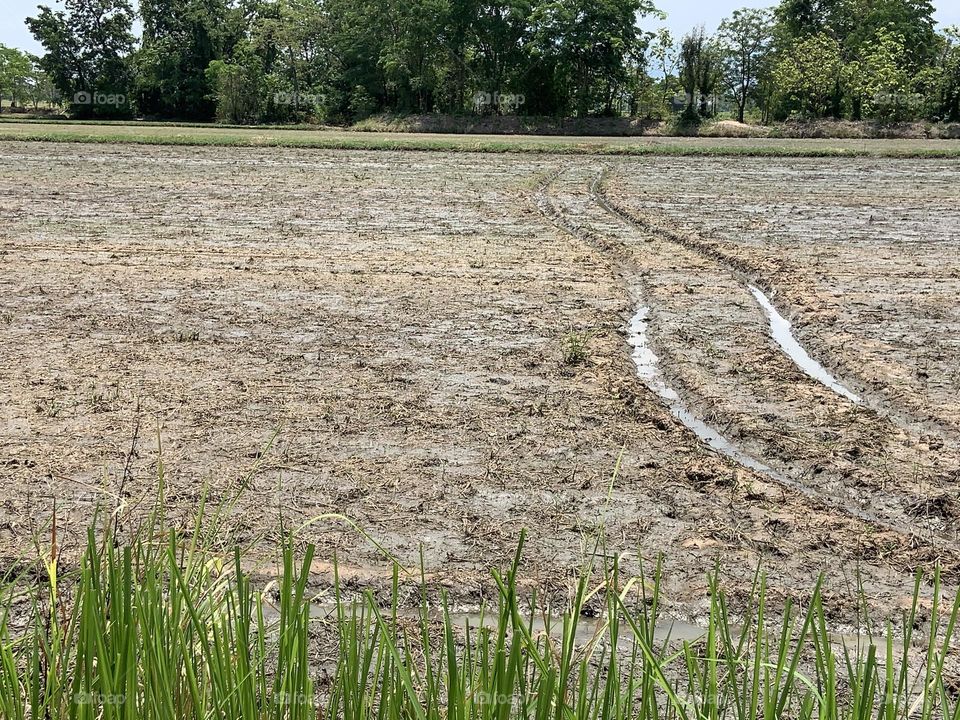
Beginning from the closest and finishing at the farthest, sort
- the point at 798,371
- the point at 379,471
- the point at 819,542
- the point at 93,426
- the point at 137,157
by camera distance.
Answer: the point at 819,542
the point at 379,471
the point at 93,426
the point at 798,371
the point at 137,157

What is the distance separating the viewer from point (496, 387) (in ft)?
23.0

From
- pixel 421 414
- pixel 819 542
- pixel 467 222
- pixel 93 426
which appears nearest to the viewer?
pixel 819 542

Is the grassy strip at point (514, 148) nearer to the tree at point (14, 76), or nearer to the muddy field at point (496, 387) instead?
the muddy field at point (496, 387)

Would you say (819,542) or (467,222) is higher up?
(467,222)

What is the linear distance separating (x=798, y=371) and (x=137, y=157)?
21440 mm

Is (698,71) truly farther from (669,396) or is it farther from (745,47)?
(669,396)

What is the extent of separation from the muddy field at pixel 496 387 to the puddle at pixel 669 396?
4 cm

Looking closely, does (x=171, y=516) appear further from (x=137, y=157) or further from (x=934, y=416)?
(x=137, y=157)

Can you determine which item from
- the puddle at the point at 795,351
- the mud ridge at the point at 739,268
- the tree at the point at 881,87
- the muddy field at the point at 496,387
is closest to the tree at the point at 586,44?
the tree at the point at 881,87

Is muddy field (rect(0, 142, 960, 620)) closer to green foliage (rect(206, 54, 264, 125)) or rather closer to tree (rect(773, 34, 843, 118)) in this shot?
tree (rect(773, 34, 843, 118))

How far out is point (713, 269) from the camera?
11336 millimetres

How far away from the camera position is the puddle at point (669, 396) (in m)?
5.88

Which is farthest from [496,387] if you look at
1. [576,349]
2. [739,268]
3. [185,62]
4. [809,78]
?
[185,62]

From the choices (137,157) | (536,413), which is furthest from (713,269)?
(137,157)
